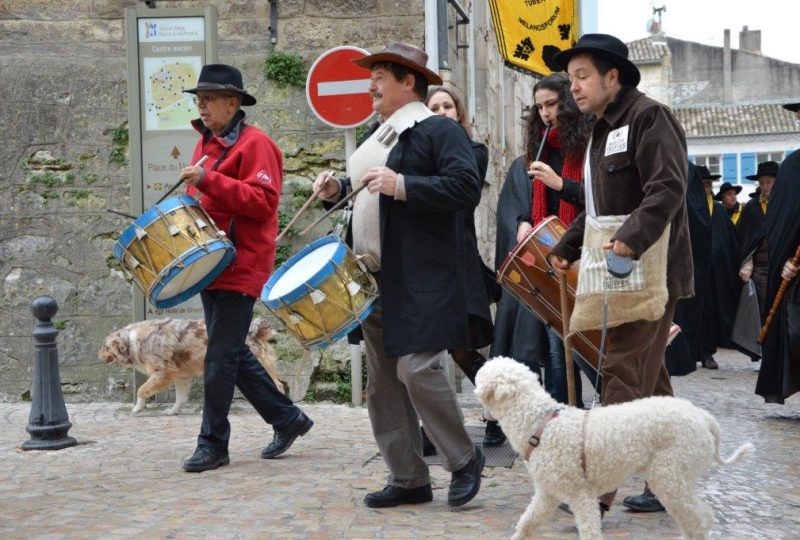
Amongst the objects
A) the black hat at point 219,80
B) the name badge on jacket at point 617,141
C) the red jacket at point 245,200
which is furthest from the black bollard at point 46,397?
the name badge on jacket at point 617,141

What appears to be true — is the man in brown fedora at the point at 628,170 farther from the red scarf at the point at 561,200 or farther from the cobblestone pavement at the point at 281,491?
the red scarf at the point at 561,200

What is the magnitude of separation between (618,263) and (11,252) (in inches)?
256

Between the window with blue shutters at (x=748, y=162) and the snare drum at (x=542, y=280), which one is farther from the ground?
the window with blue shutters at (x=748, y=162)

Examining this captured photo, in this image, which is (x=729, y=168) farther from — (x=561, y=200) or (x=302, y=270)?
(x=302, y=270)

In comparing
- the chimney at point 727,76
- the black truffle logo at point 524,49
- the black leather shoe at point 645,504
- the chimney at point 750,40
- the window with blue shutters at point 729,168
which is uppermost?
the chimney at point 750,40

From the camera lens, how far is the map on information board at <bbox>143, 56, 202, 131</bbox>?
29.4 ft

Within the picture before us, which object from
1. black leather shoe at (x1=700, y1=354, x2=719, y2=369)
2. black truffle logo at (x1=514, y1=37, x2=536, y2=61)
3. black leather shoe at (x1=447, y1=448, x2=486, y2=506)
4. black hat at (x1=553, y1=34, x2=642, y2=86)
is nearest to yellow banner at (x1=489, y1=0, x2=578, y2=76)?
black truffle logo at (x1=514, y1=37, x2=536, y2=61)

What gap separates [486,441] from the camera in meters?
7.10

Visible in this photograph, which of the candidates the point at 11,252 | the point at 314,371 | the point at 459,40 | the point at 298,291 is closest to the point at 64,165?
the point at 11,252

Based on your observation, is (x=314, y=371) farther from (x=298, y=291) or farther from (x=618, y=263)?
(x=618, y=263)

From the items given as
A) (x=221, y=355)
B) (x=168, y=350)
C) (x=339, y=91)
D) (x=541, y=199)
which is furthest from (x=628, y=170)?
(x=168, y=350)

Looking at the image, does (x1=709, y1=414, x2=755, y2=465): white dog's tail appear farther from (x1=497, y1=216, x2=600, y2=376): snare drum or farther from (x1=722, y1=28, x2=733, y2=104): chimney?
(x1=722, y1=28, x2=733, y2=104): chimney

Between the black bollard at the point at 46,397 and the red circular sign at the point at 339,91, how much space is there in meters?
2.32

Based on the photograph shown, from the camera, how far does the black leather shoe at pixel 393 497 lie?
211 inches
